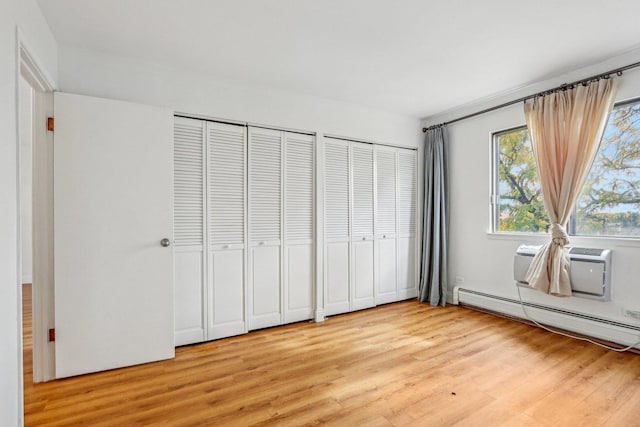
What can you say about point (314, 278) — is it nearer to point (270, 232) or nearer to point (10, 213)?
point (270, 232)

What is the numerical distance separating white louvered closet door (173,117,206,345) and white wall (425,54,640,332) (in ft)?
9.92

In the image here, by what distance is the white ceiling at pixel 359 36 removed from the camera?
2029mm

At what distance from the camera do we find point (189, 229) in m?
2.85

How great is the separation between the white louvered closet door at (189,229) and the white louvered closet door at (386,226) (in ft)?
6.89

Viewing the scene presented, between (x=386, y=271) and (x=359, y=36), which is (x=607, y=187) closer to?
(x=386, y=271)

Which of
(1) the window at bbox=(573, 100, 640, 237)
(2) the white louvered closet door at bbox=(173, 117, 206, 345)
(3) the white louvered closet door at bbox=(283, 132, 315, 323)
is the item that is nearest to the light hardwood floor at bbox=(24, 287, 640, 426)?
(2) the white louvered closet door at bbox=(173, 117, 206, 345)

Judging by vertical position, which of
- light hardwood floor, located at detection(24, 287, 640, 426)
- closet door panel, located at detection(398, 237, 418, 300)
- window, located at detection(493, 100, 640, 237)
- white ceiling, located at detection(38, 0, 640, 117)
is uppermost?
white ceiling, located at detection(38, 0, 640, 117)

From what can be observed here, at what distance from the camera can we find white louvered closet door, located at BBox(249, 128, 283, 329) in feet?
10.4

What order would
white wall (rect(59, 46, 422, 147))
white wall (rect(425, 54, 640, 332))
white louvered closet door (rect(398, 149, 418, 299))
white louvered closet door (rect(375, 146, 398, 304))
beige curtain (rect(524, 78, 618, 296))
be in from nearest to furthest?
white wall (rect(59, 46, 422, 147)), beige curtain (rect(524, 78, 618, 296)), white wall (rect(425, 54, 640, 332)), white louvered closet door (rect(375, 146, 398, 304)), white louvered closet door (rect(398, 149, 418, 299))

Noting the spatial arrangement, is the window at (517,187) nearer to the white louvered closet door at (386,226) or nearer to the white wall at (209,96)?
the white louvered closet door at (386,226)

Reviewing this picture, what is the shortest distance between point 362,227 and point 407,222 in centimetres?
77

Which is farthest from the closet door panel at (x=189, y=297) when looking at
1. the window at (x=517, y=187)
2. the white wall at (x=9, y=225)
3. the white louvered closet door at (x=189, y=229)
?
the window at (x=517, y=187)

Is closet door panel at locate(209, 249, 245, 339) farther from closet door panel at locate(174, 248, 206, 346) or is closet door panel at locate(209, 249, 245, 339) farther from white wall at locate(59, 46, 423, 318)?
white wall at locate(59, 46, 423, 318)

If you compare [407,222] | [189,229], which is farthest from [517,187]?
[189,229]
